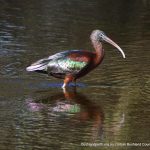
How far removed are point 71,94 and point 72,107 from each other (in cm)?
108

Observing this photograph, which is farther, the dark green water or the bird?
the bird

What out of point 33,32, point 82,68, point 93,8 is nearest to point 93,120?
point 82,68

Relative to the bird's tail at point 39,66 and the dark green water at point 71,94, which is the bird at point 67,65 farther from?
the dark green water at point 71,94

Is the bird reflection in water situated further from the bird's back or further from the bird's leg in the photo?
the bird's back

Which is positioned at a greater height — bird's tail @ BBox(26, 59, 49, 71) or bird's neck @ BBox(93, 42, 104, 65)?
bird's neck @ BBox(93, 42, 104, 65)

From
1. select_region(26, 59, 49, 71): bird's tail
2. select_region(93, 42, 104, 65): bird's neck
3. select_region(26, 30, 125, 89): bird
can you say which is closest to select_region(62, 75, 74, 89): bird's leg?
select_region(26, 30, 125, 89): bird

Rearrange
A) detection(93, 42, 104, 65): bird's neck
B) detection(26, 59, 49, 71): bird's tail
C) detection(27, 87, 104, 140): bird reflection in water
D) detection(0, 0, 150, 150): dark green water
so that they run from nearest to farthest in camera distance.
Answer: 1. detection(0, 0, 150, 150): dark green water
2. detection(27, 87, 104, 140): bird reflection in water
3. detection(26, 59, 49, 71): bird's tail
4. detection(93, 42, 104, 65): bird's neck

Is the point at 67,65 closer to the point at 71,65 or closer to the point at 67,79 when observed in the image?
the point at 71,65

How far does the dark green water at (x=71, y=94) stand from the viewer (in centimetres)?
972

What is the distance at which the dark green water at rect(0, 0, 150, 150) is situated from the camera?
31.9 feet

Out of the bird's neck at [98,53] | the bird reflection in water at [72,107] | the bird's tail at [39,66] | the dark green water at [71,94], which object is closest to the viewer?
the dark green water at [71,94]

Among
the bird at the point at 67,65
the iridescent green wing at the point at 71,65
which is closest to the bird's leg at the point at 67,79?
the bird at the point at 67,65

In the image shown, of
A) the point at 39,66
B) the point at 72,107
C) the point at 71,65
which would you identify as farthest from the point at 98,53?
the point at 72,107

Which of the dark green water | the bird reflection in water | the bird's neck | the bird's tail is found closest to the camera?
the dark green water
